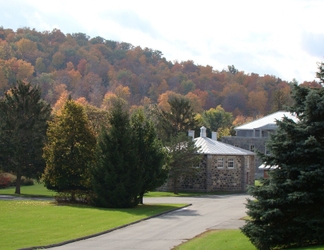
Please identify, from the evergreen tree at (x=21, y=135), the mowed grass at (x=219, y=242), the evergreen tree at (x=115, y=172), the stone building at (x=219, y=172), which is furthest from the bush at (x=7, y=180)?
the mowed grass at (x=219, y=242)

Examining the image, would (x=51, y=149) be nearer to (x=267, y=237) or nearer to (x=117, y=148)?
(x=117, y=148)

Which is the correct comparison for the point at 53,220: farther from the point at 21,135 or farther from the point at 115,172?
the point at 21,135

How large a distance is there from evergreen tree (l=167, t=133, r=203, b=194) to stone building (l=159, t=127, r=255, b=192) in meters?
2.45

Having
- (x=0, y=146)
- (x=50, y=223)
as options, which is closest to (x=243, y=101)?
(x=0, y=146)

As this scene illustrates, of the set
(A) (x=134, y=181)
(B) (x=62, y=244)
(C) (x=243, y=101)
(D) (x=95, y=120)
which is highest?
(C) (x=243, y=101)

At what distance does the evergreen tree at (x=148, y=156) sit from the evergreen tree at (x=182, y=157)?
10.6 metres

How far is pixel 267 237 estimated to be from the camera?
18156mm

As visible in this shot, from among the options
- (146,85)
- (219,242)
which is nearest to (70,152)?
(219,242)

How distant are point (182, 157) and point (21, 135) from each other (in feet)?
44.5

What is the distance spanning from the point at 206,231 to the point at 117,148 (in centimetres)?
1231

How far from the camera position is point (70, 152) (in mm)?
39281

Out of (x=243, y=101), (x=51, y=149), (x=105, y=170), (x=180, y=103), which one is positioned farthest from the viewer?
(x=243, y=101)

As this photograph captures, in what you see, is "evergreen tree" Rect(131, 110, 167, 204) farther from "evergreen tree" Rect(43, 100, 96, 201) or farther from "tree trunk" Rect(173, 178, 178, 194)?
"tree trunk" Rect(173, 178, 178, 194)

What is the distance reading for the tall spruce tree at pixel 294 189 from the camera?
18.0 m
